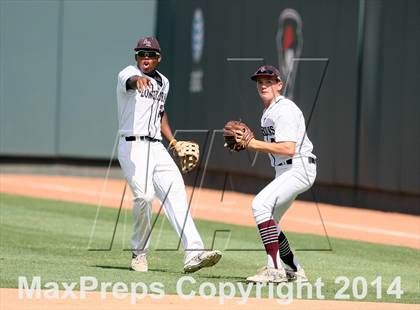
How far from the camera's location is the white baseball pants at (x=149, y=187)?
1009 centimetres

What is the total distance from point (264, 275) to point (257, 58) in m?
12.3

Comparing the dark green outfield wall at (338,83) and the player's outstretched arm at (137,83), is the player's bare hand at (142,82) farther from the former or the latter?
the dark green outfield wall at (338,83)

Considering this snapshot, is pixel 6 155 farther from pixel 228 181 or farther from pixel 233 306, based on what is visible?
pixel 233 306

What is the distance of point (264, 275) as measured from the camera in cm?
926

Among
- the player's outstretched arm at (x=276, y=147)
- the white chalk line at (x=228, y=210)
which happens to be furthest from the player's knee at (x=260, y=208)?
the white chalk line at (x=228, y=210)

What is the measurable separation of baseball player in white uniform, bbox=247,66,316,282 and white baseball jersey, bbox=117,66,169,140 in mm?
1125

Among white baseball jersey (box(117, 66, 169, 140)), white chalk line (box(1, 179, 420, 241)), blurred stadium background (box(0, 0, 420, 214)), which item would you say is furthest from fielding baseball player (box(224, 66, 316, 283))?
blurred stadium background (box(0, 0, 420, 214))

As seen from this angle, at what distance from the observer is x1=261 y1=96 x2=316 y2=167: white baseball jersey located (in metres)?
9.40

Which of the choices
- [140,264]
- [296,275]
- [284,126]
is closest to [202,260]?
[140,264]

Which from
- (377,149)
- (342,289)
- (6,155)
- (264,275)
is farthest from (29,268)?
(6,155)

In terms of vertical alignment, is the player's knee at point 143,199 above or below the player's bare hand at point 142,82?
below

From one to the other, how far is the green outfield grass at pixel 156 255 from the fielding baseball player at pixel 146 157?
1.39 ft

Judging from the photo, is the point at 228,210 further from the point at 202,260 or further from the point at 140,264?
the point at 202,260

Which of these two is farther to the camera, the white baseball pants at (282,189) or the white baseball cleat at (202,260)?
the white baseball cleat at (202,260)
